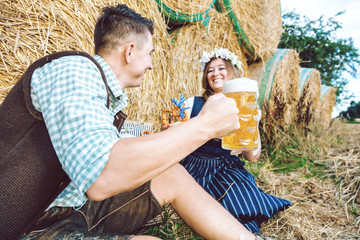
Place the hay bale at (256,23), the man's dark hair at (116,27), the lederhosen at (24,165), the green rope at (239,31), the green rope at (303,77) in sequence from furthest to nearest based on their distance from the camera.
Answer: the green rope at (303,77)
the hay bale at (256,23)
the green rope at (239,31)
the man's dark hair at (116,27)
the lederhosen at (24,165)

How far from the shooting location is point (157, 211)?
111 cm

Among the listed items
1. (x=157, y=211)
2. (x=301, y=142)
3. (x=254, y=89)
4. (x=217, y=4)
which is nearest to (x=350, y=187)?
(x=301, y=142)

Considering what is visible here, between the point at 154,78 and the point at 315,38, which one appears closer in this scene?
the point at 154,78

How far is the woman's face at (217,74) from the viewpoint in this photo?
7.18 feet

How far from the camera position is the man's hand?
29.3 inches

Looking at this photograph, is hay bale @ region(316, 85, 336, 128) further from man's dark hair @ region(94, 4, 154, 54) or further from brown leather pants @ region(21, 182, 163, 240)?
brown leather pants @ region(21, 182, 163, 240)

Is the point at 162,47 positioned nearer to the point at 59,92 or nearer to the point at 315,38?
the point at 59,92

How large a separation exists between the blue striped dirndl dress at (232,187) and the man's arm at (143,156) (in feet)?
3.08

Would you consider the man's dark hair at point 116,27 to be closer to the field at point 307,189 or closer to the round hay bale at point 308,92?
the field at point 307,189

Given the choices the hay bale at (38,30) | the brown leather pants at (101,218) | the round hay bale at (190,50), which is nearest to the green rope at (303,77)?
the round hay bale at (190,50)

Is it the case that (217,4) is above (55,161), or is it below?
above

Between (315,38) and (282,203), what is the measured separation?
322 inches

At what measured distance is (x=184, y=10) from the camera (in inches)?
90.1

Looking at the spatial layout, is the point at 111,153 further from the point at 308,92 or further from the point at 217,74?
the point at 308,92
